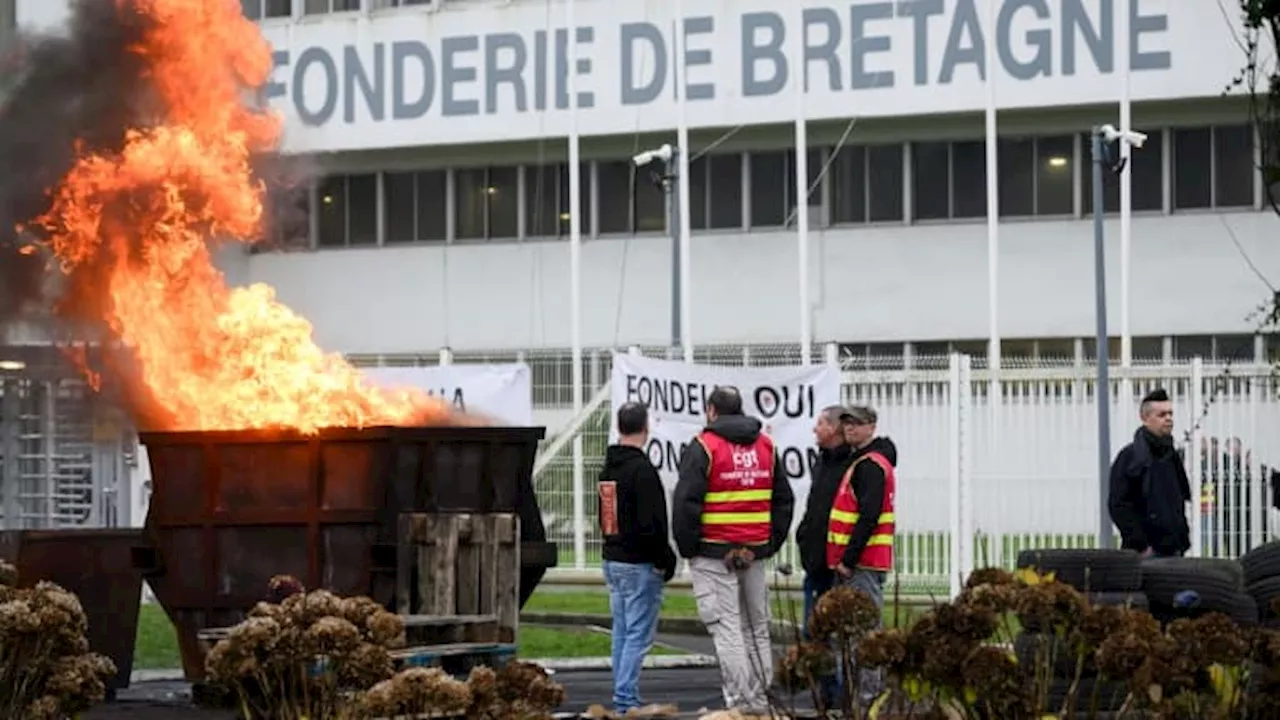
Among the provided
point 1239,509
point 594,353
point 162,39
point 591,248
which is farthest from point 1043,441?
point 591,248

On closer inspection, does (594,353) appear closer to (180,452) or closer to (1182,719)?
(180,452)

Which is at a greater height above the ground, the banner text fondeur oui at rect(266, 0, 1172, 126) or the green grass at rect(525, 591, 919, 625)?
the banner text fondeur oui at rect(266, 0, 1172, 126)

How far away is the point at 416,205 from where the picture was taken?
150 feet

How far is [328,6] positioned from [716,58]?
295 inches

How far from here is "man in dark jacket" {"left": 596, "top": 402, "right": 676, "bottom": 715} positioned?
14.4 meters

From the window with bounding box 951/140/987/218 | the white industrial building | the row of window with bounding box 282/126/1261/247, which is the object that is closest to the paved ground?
the white industrial building

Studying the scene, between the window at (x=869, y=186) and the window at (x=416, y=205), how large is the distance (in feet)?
24.4

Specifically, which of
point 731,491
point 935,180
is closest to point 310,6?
point 935,180

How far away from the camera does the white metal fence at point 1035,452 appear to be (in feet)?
79.4

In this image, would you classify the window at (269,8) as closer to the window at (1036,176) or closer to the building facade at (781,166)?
the building facade at (781,166)

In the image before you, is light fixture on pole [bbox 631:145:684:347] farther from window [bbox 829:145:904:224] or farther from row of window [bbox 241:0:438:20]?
row of window [bbox 241:0:438:20]

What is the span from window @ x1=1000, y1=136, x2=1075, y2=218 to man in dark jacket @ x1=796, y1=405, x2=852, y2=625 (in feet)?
88.8

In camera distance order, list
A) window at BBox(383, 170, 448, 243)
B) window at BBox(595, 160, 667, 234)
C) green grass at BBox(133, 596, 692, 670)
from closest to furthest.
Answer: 1. green grass at BBox(133, 596, 692, 670)
2. window at BBox(595, 160, 667, 234)
3. window at BBox(383, 170, 448, 243)

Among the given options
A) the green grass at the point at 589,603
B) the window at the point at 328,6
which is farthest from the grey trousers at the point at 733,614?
the window at the point at 328,6
